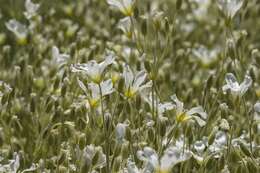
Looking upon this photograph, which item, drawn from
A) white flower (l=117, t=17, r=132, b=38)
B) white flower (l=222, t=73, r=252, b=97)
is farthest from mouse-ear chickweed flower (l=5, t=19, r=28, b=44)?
white flower (l=222, t=73, r=252, b=97)

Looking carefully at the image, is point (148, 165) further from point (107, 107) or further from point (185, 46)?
point (185, 46)

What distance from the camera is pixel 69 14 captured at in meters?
3.76

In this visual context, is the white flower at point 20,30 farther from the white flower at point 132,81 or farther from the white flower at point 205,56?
the white flower at point 132,81

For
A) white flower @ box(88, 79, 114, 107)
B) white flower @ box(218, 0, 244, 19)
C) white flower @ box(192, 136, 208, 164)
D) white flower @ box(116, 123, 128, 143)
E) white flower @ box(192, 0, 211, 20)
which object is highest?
white flower @ box(192, 0, 211, 20)

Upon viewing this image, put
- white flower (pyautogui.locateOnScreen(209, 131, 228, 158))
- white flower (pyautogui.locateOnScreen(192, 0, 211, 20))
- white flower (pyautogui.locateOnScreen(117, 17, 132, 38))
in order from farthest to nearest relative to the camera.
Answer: white flower (pyautogui.locateOnScreen(192, 0, 211, 20)) → white flower (pyautogui.locateOnScreen(117, 17, 132, 38)) → white flower (pyautogui.locateOnScreen(209, 131, 228, 158))

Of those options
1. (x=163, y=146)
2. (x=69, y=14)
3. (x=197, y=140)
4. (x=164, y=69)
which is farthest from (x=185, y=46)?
(x=163, y=146)

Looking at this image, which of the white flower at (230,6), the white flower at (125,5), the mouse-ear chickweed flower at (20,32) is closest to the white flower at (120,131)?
the white flower at (125,5)

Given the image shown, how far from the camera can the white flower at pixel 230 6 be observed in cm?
249

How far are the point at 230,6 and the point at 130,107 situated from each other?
53 cm

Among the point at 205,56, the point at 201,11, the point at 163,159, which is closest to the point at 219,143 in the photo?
the point at 163,159

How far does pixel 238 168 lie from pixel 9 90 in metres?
0.86

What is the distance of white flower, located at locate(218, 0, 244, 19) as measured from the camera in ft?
8.18

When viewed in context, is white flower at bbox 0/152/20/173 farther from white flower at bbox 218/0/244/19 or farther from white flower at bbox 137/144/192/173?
white flower at bbox 218/0/244/19

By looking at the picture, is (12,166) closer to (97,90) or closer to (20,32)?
(97,90)
